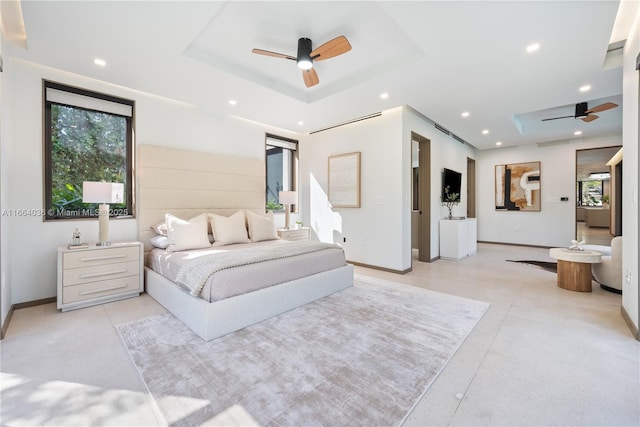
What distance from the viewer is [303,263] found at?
10.1 feet

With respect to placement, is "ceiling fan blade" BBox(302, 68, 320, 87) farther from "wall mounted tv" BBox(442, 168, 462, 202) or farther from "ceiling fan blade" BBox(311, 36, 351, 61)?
→ "wall mounted tv" BBox(442, 168, 462, 202)

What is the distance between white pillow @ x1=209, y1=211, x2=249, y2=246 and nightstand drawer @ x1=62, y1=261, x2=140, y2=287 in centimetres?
96

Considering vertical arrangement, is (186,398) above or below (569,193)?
below

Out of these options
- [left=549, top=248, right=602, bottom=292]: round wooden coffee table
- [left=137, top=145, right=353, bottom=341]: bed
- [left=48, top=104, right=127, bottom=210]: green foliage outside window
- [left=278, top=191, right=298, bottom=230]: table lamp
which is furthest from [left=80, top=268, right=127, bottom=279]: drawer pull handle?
[left=549, top=248, right=602, bottom=292]: round wooden coffee table

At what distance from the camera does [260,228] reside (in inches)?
165

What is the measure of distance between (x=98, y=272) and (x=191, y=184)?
1661mm

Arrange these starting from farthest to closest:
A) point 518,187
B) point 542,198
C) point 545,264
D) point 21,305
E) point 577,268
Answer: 1. point 518,187
2. point 542,198
3. point 545,264
4. point 577,268
5. point 21,305

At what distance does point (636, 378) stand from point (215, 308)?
9.65ft

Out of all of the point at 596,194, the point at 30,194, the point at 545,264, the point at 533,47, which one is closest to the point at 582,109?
the point at 545,264

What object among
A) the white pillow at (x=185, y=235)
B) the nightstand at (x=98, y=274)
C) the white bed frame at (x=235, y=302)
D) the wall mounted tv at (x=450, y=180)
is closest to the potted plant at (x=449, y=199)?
the wall mounted tv at (x=450, y=180)

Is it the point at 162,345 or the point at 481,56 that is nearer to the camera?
the point at 162,345

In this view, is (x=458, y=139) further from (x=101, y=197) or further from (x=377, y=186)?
(x=101, y=197)

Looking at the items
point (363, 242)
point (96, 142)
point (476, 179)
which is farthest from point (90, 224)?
point (476, 179)

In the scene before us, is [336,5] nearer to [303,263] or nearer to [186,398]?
[303,263]
